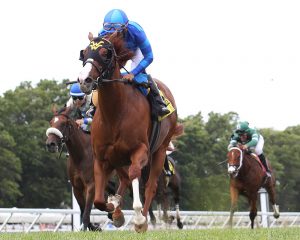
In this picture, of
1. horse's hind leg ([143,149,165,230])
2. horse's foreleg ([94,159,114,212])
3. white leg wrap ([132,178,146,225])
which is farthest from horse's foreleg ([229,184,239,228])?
white leg wrap ([132,178,146,225])

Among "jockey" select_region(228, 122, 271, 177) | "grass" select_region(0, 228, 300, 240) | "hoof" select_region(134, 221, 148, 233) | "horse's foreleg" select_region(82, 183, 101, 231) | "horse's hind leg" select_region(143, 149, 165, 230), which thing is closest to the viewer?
"grass" select_region(0, 228, 300, 240)

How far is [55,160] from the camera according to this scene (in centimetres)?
4206

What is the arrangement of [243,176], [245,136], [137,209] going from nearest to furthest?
[137,209] → [243,176] → [245,136]

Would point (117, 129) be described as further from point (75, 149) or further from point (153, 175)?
point (75, 149)

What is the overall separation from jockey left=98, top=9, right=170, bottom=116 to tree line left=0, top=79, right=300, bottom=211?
2522 centimetres

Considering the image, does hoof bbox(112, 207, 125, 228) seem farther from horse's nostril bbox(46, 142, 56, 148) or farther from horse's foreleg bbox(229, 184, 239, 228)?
horse's foreleg bbox(229, 184, 239, 228)

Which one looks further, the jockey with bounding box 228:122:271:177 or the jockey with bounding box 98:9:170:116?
the jockey with bounding box 228:122:271:177

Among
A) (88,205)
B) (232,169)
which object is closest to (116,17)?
(88,205)

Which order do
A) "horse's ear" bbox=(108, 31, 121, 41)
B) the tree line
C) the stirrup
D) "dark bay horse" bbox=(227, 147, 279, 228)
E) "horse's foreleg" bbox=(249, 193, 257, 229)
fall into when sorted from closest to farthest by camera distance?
"horse's ear" bbox=(108, 31, 121, 41), the stirrup, "horse's foreleg" bbox=(249, 193, 257, 229), "dark bay horse" bbox=(227, 147, 279, 228), the tree line

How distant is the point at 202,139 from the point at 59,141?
43034mm

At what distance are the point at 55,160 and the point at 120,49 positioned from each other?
1369 inches

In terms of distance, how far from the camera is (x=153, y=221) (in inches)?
631

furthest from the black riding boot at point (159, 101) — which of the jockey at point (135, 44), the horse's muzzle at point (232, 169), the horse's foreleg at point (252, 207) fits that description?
the horse's foreleg at point (252, 207)

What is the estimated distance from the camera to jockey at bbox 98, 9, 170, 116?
784 centimetres
